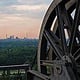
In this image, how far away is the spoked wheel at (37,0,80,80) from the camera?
6.62 meters

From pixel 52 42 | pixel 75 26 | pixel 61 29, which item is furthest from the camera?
pixel 52 42

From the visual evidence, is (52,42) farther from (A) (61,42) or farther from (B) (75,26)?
(B) (75,26)

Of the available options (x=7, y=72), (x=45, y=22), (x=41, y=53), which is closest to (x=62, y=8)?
(x=45, y=22)

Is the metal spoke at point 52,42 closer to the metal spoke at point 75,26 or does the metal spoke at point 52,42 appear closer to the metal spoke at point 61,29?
the metal spoke at point 61,29

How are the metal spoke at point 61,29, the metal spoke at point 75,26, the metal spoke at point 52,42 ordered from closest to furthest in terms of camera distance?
the metal spoke at point 75,26 < the metal spoke at point 61,29 < the metal spoke at point 52,42

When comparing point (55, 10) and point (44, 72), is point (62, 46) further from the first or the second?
point (44, 72)

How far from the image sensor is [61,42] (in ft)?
23.3

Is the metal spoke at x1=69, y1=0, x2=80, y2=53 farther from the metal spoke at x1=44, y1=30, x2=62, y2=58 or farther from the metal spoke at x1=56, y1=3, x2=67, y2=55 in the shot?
the metal spoke at x1=44, y1=30, x2=62, y2=58

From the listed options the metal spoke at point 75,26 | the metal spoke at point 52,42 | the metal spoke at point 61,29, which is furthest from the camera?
the metal spoke at point 52,42

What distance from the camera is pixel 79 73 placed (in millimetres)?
6652

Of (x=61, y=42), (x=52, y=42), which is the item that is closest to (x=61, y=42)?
(x=61, y=42)

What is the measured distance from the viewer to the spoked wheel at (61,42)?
6621 millimetres

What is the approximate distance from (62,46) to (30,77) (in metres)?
1.37

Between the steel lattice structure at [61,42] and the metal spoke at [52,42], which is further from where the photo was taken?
the metal spoke at [52,42]
